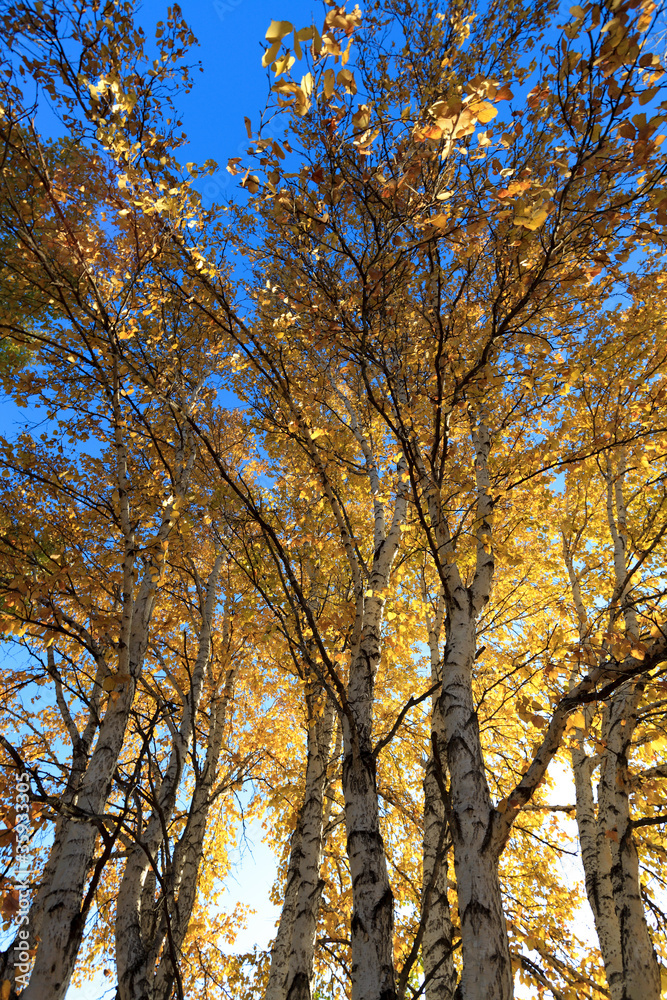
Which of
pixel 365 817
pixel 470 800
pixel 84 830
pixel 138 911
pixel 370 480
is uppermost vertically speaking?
pixel 370 480

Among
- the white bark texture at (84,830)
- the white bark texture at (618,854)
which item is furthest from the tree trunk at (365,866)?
the white bark texture at (618,854)

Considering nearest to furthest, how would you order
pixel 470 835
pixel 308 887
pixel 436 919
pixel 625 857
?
1. pixel 470 835
2. pixel 625 857
3. pixel 436 919
4. pixel 308 887

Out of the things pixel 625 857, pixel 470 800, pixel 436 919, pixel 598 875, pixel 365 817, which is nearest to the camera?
pixel 470 800

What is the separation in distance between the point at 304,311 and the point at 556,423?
4.70 meters

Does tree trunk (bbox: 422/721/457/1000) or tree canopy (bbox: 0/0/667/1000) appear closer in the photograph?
tree canopy (bbox: 0/0/667/1000)

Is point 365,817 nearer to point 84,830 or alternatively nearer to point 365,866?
point 365,866

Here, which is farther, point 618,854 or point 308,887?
point 308,887

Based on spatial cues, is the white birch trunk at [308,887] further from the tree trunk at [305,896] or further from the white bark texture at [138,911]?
the white bark texture at [138,911]

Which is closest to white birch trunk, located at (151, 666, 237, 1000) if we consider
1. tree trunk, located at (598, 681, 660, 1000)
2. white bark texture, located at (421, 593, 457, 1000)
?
white bark texture, located at (421, 593, 457, 1000)

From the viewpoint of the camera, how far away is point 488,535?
396 cm

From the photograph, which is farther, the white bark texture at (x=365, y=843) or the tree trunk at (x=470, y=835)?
the white bark texture at (x=365, y=843)

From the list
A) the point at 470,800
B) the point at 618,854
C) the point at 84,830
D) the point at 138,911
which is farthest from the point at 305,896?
the point at 470,800

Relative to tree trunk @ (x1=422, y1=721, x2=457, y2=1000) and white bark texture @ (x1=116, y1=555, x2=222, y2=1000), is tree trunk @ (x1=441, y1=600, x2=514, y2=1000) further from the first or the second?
white bark texture @ (x1=116, y1=555, x2=222, y2=1000)

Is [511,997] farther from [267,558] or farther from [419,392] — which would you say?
[267,558]
